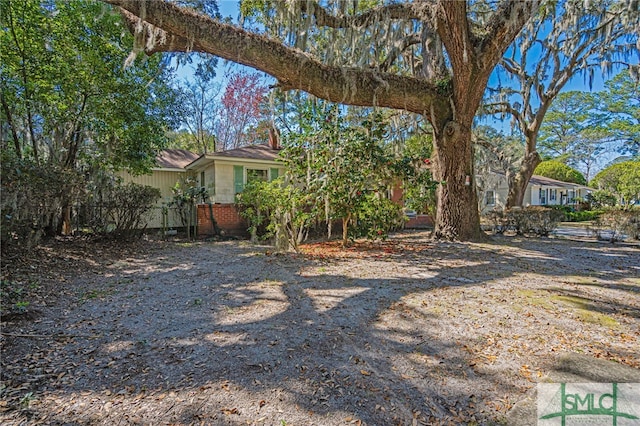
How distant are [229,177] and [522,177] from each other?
12426mm

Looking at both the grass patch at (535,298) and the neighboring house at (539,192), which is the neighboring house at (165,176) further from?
the neighboring house at (539,192)

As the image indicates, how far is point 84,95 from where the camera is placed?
24.1 ft

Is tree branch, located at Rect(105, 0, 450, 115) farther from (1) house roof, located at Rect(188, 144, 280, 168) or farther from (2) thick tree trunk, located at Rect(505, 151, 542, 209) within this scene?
(2) thick tree trunk, located at Rect(505, 151, 542, 209)

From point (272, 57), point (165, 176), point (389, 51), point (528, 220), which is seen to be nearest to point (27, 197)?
point (272, 57)

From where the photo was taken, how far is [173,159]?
16094mm

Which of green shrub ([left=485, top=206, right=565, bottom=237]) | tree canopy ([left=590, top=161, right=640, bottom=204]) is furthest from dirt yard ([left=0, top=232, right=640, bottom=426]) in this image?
tree canopy ([left=590, top=161, right=640, bottom=204])

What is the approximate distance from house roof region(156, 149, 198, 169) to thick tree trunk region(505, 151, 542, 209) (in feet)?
49.7

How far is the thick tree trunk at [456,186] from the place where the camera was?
7.93 meters

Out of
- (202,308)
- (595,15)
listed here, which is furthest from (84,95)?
(595,15)

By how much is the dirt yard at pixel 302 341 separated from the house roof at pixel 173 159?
10399 millimetres

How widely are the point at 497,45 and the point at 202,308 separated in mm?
7661

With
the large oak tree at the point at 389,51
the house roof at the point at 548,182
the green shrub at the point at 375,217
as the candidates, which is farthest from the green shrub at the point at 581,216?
the green shrub at the point at 375,217

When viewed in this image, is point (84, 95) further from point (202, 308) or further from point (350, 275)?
point (350, 275)

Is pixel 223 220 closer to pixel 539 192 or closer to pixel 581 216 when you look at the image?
pixel 581 216
